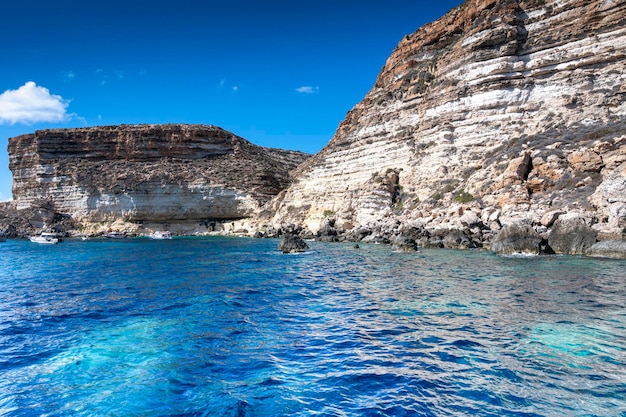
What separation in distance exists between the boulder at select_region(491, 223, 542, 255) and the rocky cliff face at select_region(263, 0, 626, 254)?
219 centimetres

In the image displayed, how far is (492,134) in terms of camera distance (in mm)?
37812

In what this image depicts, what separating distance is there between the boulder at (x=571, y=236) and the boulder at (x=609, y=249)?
0.47 meters

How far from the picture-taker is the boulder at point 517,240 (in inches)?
882

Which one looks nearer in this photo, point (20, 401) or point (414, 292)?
point (20, 401)

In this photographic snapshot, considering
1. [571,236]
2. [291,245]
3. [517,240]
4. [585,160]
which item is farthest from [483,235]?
[291,245]

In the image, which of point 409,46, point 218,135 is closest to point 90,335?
point 409,46

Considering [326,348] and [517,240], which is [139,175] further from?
[326,348]

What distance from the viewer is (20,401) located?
6070mm

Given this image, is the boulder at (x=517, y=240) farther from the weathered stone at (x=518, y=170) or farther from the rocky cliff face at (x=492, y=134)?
the weathered stone at (x=518, y=170)

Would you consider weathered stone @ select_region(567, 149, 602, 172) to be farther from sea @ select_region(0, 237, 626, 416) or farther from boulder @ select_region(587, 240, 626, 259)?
sea @ select_region(0, 237, 626, 416)

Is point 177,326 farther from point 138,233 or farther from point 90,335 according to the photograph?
point 138,233

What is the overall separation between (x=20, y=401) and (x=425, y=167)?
40.6 m

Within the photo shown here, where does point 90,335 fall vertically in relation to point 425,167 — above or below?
below

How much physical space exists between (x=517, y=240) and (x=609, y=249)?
4.37m
